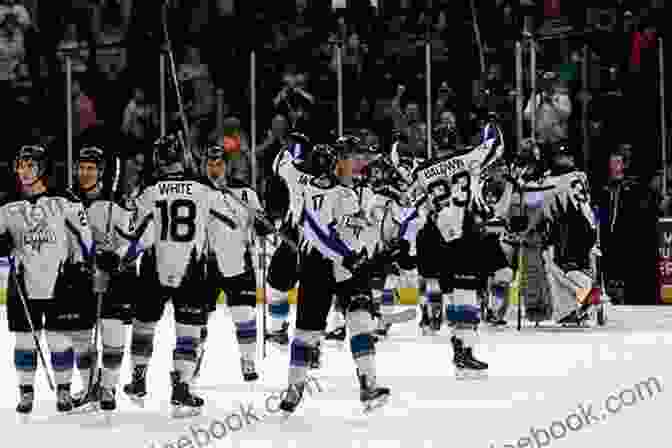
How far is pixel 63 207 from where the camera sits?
24.8ft

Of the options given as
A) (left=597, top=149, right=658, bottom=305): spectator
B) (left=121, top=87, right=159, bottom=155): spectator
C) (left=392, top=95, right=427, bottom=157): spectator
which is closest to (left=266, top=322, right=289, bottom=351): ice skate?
(left=392, top=95, right=427, bottom=157): spectator

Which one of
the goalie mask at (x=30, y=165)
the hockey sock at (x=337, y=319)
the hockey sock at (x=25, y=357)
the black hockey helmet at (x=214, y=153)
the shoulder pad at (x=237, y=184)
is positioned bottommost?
the hockey sock at (x=337, y=319)

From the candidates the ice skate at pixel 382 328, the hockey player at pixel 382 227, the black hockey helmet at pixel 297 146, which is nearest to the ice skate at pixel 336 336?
the hockey player at pixel 382 227

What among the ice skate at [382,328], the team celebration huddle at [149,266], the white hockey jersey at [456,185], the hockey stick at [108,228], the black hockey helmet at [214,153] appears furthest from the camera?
the ice skate at [382,328]

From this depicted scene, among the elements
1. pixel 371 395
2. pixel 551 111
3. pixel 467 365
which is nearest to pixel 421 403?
pixel 371 395

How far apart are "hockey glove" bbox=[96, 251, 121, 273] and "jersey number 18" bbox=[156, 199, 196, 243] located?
29cm

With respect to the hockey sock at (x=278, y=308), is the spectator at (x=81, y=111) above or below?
above

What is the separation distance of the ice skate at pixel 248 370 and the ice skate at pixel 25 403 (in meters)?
1.87

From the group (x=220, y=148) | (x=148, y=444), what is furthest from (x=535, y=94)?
(x=148, y=444)

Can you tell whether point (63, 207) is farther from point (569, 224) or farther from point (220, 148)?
point (569, 224)

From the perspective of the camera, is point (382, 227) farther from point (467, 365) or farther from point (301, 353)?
point (467, 365)

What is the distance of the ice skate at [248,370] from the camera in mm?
9273

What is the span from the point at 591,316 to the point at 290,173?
3797mm

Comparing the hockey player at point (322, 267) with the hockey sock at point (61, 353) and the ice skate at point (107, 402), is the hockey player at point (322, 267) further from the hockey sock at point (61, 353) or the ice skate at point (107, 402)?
the hockey sock at point (61, 353)
